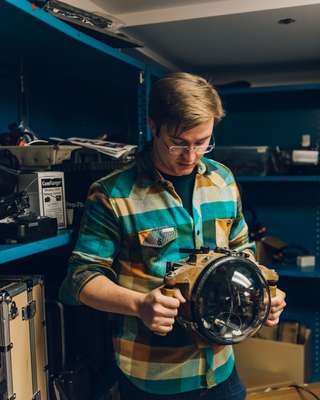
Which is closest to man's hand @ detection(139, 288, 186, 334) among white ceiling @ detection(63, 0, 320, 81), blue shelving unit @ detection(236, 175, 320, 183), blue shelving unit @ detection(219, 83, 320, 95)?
white ceiling @ detection(63, 0, 320, 81)

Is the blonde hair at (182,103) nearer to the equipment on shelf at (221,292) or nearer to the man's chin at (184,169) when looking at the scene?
the man's chin at (184,169)

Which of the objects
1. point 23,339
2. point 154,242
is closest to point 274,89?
point 154,242

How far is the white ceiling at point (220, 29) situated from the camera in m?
1.54

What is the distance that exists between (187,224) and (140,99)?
0.78 metres

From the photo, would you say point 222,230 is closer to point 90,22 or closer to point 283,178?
point 90,22

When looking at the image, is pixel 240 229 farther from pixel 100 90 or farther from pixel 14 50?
pixel 100 90

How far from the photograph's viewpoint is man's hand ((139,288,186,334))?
914mm

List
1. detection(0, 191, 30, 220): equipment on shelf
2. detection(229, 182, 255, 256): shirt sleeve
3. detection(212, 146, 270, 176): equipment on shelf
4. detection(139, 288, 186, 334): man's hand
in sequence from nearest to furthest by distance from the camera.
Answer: detection(139, 288, 186, 334): man's hand → detection(0, 191, 30, 220): equipment on shelf → detection(229, 182, 255, 256): shirt sleeve → detection(212, 146, 270, 176): equipment on shelf

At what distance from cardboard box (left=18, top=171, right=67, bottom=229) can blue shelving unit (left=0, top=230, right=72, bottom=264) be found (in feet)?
0.20

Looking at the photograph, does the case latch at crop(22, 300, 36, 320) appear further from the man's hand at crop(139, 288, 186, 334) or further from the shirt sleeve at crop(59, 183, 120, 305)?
the man's hand at crop(139, 288, 186, 334)

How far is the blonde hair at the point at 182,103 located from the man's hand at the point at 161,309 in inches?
14.9

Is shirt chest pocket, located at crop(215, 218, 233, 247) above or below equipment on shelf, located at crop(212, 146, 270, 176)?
below

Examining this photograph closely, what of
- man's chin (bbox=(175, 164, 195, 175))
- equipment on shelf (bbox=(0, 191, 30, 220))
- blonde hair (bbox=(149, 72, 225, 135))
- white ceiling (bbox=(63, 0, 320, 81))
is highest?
white ceiling (bbox=(63, 0, 320, 81))

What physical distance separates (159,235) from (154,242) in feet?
0.07
